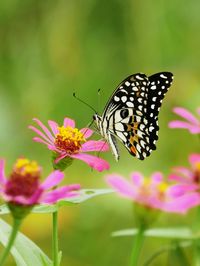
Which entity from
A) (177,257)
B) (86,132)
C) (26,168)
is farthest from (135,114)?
(26,168)

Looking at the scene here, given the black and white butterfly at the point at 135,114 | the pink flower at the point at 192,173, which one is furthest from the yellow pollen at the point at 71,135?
the pink flower at the point at 192,173

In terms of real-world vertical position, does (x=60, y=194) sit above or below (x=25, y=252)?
above

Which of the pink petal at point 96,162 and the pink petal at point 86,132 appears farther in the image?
the pink petal at point 86,132

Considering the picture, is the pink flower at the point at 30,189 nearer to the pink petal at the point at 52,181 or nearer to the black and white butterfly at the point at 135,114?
the pink petal at the point at 52,181

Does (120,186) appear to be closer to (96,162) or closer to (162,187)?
(162,187)

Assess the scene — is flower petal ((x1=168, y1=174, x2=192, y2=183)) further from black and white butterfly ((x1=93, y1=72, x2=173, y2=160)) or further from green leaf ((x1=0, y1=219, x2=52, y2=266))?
black and white butterfly ((x1=93, y1=72, x2=173, y2=160))

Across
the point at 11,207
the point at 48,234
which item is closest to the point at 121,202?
the point at 48,234

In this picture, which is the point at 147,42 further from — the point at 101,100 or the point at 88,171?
the point at 88,171

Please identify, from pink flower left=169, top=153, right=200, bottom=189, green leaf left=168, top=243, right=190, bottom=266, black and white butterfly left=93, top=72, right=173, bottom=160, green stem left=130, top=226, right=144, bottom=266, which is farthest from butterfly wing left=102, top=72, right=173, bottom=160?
green stem left=130, top=226, right=144, bottom=266
